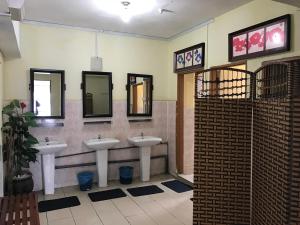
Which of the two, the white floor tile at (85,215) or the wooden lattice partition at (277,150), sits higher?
the wooden lattice partition at (277,150)

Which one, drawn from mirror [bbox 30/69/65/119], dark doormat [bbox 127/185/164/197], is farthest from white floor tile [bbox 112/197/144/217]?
mirror [bbox 30/69/65/119]

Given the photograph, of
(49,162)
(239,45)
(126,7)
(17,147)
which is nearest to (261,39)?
(239,45)

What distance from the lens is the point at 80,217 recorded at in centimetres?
321

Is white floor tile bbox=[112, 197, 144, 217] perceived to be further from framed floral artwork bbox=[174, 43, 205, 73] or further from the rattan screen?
framed floral artwork bbox=[174, 43, 205, 73]

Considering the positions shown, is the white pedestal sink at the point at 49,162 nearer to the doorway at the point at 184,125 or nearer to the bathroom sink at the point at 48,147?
the bathroom sink at the point at 48,147

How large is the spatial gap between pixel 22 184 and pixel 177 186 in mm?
2498

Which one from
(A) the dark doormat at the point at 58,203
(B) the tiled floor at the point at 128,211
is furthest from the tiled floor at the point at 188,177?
(A) the dark doormat at the point at 58,203

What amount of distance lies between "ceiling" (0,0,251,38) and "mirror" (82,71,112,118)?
857 millimetres

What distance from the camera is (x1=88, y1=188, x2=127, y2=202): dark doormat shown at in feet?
12.6

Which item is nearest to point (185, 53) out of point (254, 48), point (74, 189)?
point (254, 48)

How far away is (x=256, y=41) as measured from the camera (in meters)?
3.02

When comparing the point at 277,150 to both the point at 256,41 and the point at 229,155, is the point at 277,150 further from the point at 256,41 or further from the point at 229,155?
the point at 256,41

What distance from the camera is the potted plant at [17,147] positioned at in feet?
11.7

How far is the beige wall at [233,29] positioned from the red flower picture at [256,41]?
0.40 ft
